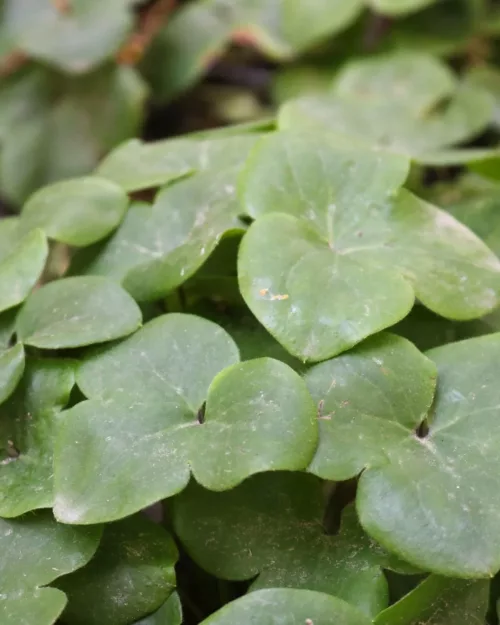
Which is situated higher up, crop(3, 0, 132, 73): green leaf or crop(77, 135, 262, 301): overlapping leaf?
crop(3, 0, 132, 73): green leaf

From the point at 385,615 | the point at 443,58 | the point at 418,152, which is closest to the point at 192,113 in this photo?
the point at 443,58

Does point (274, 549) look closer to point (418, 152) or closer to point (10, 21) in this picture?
point (418, 152)

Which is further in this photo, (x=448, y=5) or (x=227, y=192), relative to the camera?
(x=448, y=5)

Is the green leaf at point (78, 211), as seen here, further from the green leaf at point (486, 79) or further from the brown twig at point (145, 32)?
the green leaf at point (486, 79)

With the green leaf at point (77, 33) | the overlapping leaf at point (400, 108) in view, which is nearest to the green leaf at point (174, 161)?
the overlapping leaf at point (400, 108)

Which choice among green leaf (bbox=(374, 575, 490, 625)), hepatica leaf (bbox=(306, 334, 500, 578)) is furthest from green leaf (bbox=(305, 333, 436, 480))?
green leaf (bbox=(374, 575, 490, 625))

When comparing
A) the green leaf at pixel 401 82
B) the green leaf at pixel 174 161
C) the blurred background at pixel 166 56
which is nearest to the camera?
the green leaf at pixel 174 161

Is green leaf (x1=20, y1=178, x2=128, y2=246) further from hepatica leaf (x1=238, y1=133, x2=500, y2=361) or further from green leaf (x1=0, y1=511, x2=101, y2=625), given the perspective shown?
green leaf (x1=0, y1=511, x2=101, y2=625)
